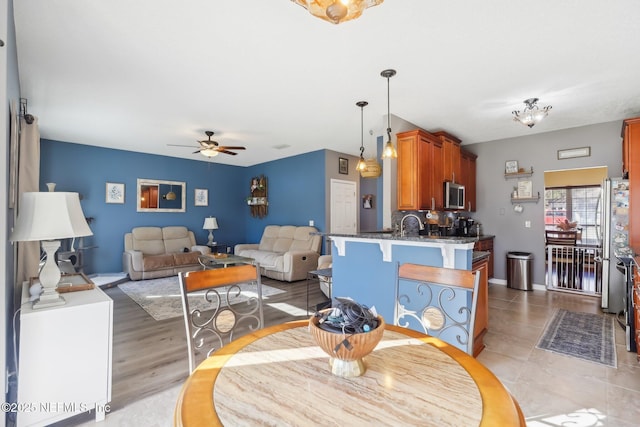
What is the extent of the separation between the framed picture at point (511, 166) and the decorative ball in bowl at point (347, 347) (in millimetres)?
5383

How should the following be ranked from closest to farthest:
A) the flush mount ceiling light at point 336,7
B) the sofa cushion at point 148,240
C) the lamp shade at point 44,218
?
the flush mount ceiling light at point 336,7 → the lamp shade at point 44,218 → the sofa cushion at point 148,240

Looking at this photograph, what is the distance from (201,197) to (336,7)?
7029 millimetres

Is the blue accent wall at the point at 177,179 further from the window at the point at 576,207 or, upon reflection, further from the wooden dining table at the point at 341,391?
the wooden dining table at the point at 341,391

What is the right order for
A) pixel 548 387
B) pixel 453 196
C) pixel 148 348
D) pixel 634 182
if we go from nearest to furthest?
pixel 548 387 < pixel 148 348 < pixel 634 182 < pixel 453 196

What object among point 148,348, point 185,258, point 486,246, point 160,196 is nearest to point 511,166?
point 486,246

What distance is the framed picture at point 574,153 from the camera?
181 inches

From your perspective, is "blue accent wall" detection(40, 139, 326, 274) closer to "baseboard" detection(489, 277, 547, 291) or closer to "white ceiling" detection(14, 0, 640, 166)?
"white ceiling" detection(14, 0, 640, 166)

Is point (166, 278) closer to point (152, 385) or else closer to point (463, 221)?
point (152, 385)

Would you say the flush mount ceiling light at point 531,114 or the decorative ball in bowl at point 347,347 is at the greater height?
the flush mount ceiling light at point 531,114

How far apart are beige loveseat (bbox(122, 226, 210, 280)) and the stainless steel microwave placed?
478 cm

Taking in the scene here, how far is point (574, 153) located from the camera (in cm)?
469

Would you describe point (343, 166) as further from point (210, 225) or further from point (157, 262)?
point (157, 262)

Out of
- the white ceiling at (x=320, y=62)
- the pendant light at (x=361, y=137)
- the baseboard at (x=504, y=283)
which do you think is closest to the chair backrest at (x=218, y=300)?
the white ceiling at (x=320, y=62)

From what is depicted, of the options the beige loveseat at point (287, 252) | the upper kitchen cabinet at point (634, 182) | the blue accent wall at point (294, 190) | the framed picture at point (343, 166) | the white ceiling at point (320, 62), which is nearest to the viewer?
the white ceiling at point (320, 62)
